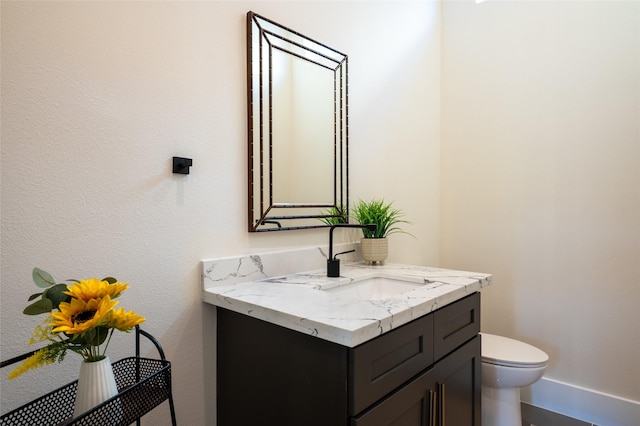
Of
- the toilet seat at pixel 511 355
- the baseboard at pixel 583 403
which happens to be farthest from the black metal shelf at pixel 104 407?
the baseboard at pixel 583 403

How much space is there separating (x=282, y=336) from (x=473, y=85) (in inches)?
81.9

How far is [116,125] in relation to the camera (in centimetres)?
107

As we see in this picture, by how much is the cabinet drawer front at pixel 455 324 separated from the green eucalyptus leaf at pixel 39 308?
1.03 metres

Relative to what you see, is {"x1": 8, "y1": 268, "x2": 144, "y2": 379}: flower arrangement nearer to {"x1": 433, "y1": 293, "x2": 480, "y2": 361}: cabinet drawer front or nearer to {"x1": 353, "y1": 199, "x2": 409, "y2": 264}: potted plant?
{"x1": 433, "y1": 293, "x2": 480, "y2": 361}: cabinet drawer front

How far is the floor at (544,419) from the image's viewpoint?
197 cm

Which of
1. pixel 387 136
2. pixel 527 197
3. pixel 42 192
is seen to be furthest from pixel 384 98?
pixel 42 192

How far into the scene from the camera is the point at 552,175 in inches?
82.1

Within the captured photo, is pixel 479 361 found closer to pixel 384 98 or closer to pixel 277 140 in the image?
pixel 277 140

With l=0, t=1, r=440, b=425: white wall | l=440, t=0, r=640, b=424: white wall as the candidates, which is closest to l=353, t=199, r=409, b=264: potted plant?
l=0, t=1, r=440, b=425: white wall

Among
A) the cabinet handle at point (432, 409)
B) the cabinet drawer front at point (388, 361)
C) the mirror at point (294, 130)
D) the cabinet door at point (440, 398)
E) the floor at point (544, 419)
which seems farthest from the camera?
the floor at point (544, 419)

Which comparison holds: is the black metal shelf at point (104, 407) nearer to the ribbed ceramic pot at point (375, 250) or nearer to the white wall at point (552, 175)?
the ribbed ceramic pot at point (375, 250)

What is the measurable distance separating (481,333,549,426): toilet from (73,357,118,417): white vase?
152 centimetres

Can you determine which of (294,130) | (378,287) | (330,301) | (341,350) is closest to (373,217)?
(378,287)

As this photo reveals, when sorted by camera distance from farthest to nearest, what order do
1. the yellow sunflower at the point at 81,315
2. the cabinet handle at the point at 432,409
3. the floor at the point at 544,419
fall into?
the floor at the point at 544,419 < the cabinet handle at the point at 432,409 < the yellow sunflower at the point at 81,315
